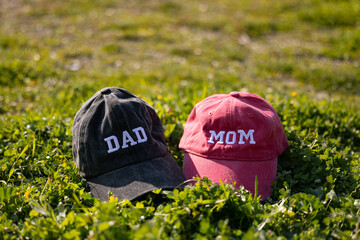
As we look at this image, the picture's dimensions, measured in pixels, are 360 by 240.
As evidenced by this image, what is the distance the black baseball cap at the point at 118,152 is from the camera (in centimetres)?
218

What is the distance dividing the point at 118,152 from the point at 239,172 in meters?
0.82

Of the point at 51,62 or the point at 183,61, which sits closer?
the point at 51,62

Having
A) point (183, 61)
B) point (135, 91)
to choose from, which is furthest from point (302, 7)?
point (135, 91)

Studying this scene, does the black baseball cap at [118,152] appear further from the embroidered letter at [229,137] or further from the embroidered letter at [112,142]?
the embroidered letter at [229,137]

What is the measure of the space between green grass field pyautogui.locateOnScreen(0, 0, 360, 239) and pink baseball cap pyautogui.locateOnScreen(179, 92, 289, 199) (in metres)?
0.20

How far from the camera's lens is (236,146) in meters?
2.34

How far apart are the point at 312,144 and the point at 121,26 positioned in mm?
5052

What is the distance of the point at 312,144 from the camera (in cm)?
279

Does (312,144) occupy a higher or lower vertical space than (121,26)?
lower

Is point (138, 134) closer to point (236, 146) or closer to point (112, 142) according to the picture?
point (112, 142)

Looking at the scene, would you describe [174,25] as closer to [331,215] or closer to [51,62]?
[51,62]

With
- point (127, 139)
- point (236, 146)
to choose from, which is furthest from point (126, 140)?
point (236, 146)

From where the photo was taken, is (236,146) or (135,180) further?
(236,146)

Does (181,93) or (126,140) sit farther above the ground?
(126,140)
